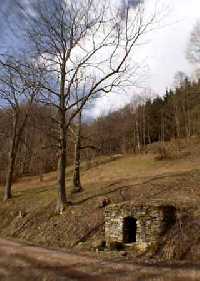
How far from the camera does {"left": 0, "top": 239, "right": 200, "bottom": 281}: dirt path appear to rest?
9.81 m

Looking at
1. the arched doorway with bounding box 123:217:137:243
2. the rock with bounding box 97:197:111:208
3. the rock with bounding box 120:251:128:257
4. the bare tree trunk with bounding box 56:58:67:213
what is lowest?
the rock with bounding box 120:251:128:257

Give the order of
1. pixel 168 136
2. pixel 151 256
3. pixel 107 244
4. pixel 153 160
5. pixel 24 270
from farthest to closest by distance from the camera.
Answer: pixel 168 136, pixel 153 160, pixel 107 244, pixel 151 256, pixel 24 270

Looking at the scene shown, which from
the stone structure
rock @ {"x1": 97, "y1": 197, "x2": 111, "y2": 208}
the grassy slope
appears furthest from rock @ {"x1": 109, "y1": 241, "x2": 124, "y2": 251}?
rock @ {"x1": 97, "y1": 197, "x2": 111, "y2": 208}

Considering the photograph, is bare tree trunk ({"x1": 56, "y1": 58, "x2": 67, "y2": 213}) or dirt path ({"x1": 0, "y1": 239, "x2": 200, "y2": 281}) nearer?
dirt path ({"x1": 0, "y1": 239, "x2": 200, "y2": 281})

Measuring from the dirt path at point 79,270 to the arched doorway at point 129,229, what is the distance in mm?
3142

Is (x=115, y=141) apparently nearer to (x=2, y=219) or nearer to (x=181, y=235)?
(x=2, y=219)

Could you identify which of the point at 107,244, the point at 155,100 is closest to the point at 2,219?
the point at 107,244

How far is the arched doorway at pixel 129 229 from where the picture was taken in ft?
53.9

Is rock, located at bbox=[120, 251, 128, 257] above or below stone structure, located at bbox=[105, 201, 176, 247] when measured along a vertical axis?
below

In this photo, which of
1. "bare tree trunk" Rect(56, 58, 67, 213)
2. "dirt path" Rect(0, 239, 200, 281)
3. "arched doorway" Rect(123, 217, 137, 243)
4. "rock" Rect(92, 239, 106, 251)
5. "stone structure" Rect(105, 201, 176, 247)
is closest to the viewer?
"dirt path" Rect(0, 239, 200, 281)

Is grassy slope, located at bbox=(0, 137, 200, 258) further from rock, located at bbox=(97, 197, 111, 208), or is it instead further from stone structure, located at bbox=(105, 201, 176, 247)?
stone structure, located at bbox=(105, 201, 176, 247)

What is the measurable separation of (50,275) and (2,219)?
659 inches

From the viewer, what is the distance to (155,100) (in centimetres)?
6944

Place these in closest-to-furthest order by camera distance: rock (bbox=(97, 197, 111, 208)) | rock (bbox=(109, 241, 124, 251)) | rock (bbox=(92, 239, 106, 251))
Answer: rock (bbox=(109, 241, 124, 251))
rock (bbox=(92, 239, 106, 251))
rock (bbox=(97, 197, 111, 208))
